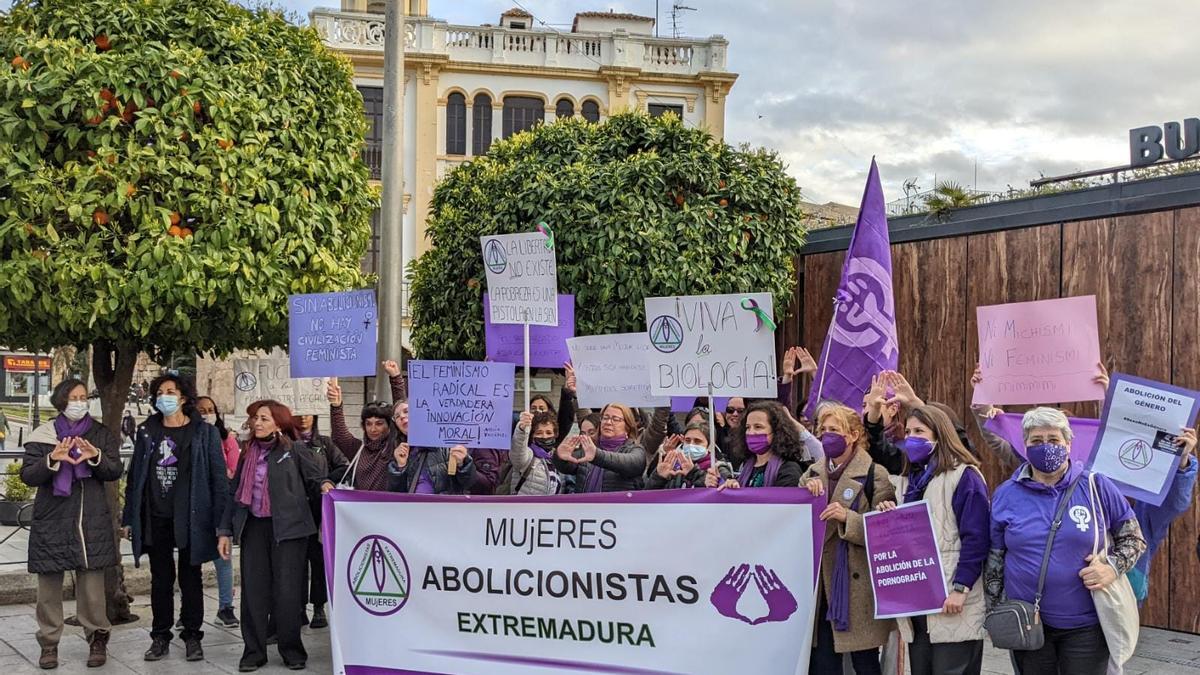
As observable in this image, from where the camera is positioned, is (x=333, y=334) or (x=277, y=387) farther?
(x=277, y=387)

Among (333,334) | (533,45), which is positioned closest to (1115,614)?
(333,334)

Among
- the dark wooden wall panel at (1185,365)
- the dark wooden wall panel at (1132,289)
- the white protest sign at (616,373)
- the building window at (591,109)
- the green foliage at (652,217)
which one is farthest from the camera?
the building window at (591,109)

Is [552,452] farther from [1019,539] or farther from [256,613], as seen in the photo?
[1019,539]

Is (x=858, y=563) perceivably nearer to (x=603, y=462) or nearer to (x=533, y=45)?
(x=603, y=462)

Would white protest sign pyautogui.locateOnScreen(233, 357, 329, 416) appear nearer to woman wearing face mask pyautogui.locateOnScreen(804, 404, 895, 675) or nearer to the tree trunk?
the tree trunk

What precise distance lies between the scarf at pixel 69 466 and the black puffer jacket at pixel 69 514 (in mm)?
28

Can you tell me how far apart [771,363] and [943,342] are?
4.84m

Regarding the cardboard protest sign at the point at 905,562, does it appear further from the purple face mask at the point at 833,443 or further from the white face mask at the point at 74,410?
the white face mask at the point at 74,410

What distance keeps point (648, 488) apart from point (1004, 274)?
511 cm

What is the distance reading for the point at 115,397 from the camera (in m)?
9.92


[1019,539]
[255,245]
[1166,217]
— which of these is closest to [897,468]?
[1019,539]

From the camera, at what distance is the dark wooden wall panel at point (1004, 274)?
10.1 meters

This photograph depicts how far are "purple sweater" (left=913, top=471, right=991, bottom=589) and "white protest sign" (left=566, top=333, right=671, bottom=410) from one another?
2.93 m

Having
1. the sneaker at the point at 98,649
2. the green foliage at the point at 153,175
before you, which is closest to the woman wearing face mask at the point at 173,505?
the sneaker at the point at 98,649
